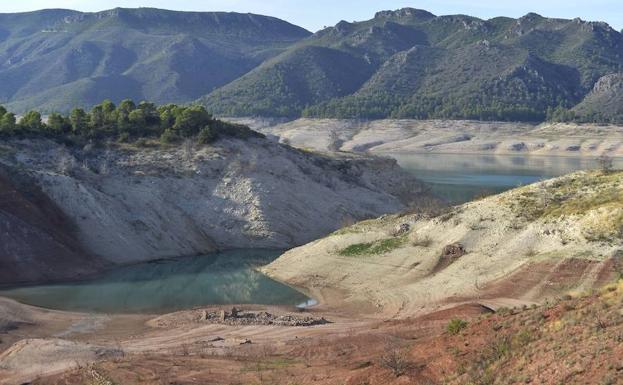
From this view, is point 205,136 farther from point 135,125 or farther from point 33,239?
point 33,239

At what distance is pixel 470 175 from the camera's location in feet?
522

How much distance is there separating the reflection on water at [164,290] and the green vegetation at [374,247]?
5991mm

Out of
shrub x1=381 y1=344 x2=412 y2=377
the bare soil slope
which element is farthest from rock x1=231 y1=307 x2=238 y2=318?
shrub x1=381 y1=344 x2=412 y2=377

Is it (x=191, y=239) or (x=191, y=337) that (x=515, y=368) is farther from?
(x=191, y=239)

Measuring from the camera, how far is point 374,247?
2371 inches

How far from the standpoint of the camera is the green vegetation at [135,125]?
8881cm

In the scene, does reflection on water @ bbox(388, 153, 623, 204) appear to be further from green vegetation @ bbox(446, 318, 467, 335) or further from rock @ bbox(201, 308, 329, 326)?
green vegetation @ bbox(446, 318, 467, 335)

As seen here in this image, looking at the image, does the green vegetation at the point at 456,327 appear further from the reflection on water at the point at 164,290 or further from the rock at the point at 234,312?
the reflection on water at the point at 164,290

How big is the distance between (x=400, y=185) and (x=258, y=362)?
3134 inches

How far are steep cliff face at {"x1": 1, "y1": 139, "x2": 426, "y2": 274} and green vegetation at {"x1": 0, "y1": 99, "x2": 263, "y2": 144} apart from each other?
258cm

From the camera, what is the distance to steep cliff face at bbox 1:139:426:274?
7281 centimetres

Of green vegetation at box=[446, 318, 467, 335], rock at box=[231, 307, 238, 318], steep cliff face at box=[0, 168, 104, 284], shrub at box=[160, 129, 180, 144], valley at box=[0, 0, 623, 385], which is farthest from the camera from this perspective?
shrub at box=[160, 129, 180, 144]

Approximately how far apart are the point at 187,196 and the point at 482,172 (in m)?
98.9

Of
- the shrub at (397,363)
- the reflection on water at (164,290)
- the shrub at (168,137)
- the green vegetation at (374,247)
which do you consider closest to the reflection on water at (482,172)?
the shrub at (168,137)
